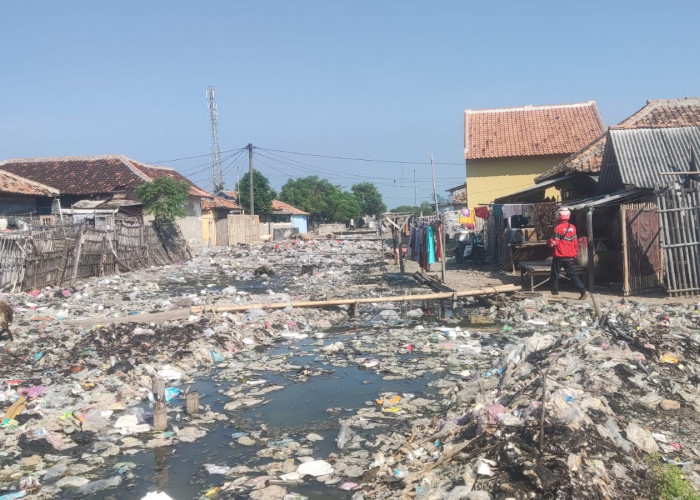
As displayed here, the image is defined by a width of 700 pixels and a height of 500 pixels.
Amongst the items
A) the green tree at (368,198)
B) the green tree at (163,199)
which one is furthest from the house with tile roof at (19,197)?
the green tree at (368,198)

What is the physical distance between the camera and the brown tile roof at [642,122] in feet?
49.6

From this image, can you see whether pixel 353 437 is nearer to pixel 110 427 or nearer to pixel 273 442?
pixel 273 442

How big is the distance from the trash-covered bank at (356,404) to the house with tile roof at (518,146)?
51.4 ft

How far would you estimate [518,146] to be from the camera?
24703 mm

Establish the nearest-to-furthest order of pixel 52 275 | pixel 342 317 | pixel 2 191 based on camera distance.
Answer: pixel 342 317 → pixel 52 275 → pixel 2 191

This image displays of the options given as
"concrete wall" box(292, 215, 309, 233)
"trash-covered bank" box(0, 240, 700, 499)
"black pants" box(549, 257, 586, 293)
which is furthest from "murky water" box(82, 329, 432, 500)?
"concrete wall" box(292, 215, 309, 233)

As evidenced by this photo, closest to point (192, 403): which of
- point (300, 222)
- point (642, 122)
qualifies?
point (642, 122)

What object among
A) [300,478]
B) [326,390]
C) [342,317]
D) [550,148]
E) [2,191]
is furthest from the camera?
[550,148]

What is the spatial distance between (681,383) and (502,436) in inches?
103

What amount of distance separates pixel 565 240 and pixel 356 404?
231 inches

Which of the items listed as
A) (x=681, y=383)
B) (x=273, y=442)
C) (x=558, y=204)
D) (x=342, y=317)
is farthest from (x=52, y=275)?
(x=681, y=383)

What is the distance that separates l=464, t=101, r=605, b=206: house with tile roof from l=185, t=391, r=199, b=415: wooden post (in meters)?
20.8

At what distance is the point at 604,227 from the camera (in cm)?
1243

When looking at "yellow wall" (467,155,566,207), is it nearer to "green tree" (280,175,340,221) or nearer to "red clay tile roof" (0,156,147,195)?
"red clay tile roof" (0,156,147,195)
